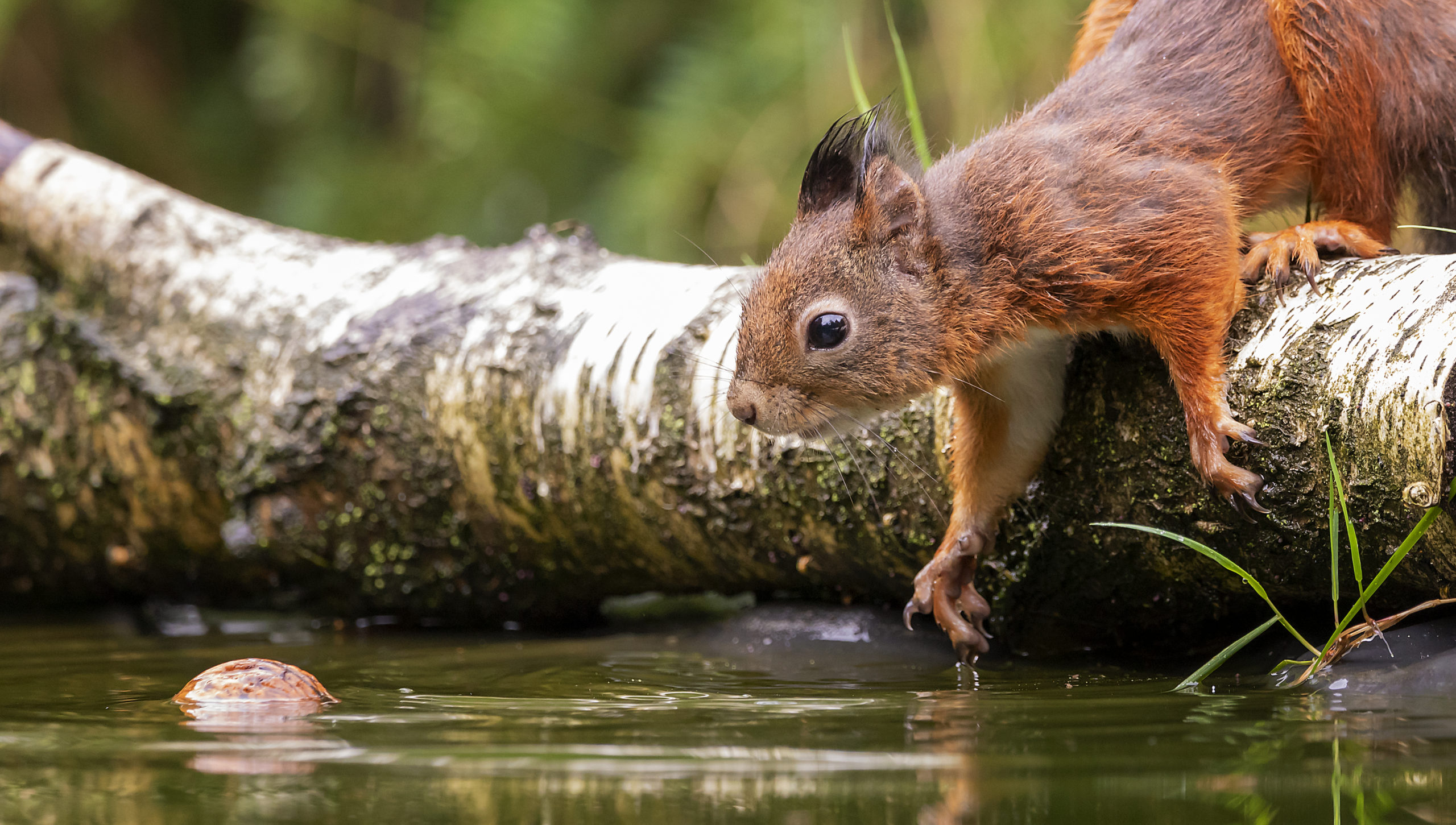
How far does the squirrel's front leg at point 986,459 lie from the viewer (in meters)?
2.53

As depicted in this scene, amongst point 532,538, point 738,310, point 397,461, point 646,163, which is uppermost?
point 646,163

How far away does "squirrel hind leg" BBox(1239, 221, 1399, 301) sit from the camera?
2.32 metres

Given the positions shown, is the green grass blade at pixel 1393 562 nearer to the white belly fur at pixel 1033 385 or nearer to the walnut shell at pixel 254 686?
the white belly fur at pixel 1033 385

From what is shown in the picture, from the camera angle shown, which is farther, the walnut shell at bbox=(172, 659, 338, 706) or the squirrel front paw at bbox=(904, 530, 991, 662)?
the squirrel front paw at bbox=(904, 530, 991, 662)

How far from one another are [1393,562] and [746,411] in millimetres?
1181

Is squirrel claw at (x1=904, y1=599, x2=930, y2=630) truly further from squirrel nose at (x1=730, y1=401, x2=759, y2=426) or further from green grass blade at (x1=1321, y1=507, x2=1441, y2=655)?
green grass blade at (x1=1321, y1=507, x2=1441, y2=655)

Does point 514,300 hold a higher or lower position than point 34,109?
lower

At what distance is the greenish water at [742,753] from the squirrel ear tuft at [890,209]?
0.91 m

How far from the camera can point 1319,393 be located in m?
2.11

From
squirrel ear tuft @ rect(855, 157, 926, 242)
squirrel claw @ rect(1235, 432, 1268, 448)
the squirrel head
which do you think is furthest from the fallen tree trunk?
squirrel ear tuft @ rect(855, 157, 926, 242)

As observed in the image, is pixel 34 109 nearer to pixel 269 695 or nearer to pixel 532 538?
pixel 532 538

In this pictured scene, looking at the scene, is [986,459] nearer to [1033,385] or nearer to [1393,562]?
[1033,385]

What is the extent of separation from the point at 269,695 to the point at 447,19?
18.6 ft

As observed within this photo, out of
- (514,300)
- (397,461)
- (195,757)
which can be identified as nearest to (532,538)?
(397,461)
